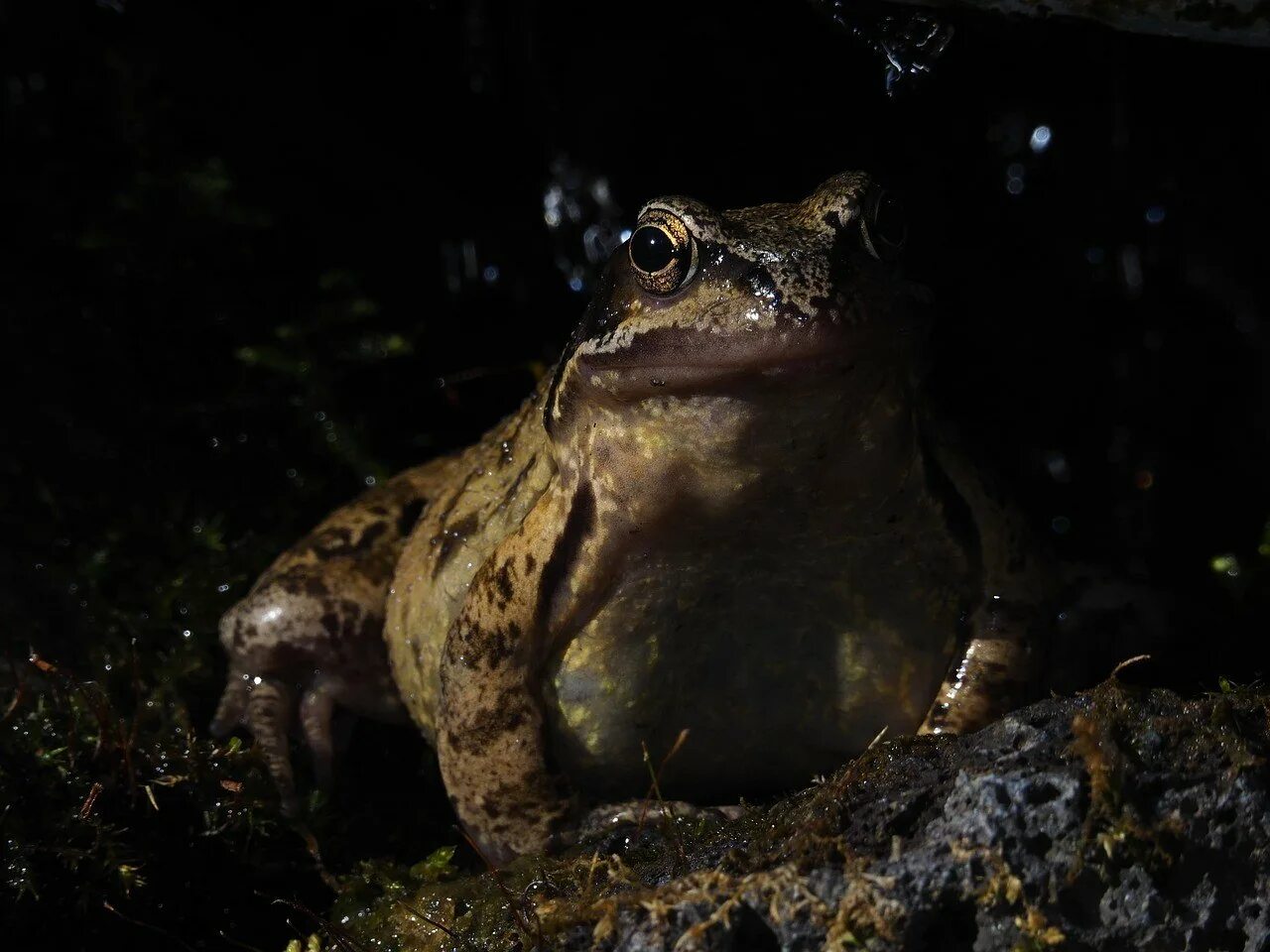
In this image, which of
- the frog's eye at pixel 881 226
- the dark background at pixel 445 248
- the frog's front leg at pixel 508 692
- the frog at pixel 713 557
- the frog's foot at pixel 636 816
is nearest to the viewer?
the frog at pixel 713 557

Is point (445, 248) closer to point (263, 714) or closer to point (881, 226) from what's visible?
point (263, 714)

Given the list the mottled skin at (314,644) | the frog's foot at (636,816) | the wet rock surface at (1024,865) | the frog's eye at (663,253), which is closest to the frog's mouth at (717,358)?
the frog's eye at (663,253)

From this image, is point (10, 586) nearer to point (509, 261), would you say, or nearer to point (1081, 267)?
point (509, 261)

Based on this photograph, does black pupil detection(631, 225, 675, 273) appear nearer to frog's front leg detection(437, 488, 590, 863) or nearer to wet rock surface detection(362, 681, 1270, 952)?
frog's front leg detection(437, 488, 590, 863)

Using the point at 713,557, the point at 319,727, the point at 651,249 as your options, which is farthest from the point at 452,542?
the point at 651,249

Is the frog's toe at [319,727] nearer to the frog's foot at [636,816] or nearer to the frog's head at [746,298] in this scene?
the frog's foot at [636,816]

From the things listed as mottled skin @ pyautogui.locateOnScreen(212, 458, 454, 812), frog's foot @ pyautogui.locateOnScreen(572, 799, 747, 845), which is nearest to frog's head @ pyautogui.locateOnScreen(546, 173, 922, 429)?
frog's foot @ pyautogui.locateOnScreen(572, 799, 747, 845)
